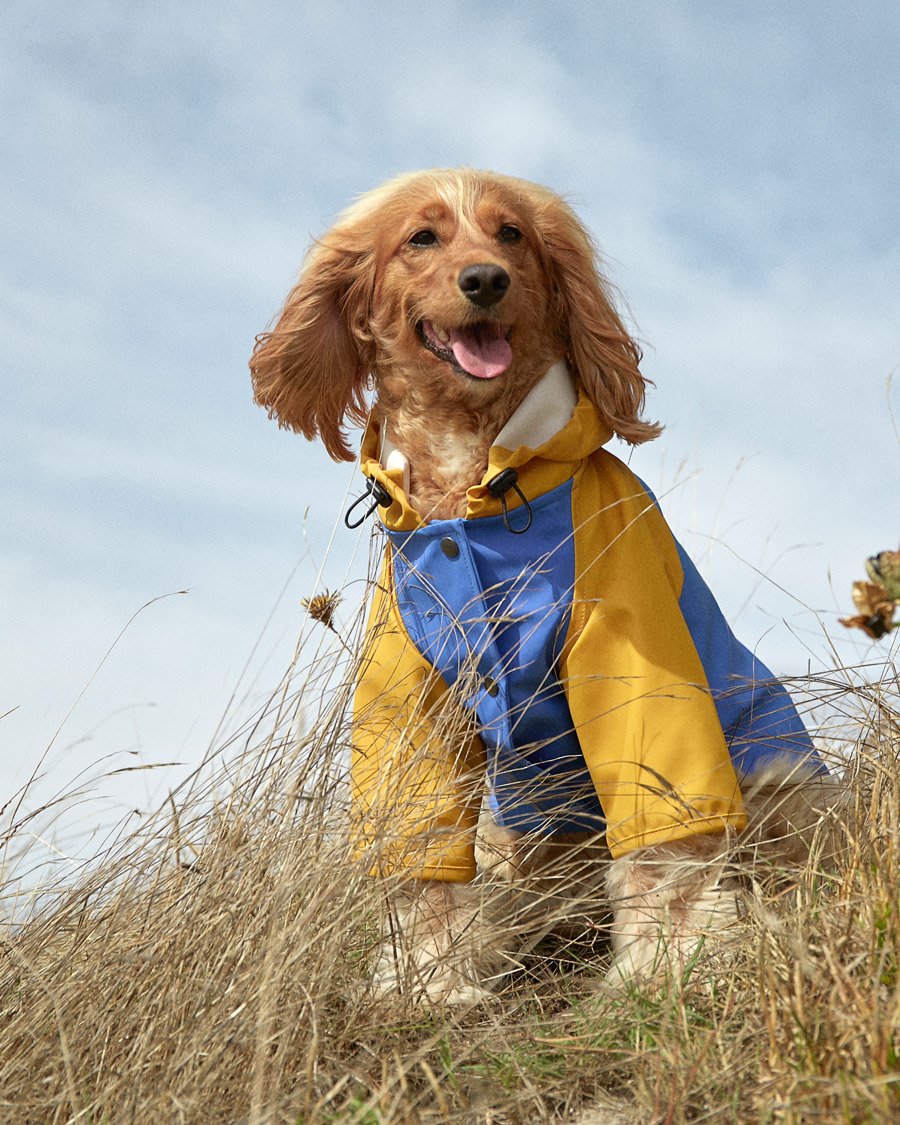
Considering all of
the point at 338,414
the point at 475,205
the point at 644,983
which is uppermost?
the point at 475,205

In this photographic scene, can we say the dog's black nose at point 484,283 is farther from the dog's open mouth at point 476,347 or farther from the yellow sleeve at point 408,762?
the yellow sleeve at point 408,762

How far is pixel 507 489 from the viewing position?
290 centimetres

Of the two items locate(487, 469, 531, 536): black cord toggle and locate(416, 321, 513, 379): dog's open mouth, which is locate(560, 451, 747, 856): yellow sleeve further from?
locate(416, 321, 513, 379): dog's open mouth

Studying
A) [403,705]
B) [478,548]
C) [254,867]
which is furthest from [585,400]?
[254,867]

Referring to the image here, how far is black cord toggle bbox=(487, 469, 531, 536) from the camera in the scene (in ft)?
9.44

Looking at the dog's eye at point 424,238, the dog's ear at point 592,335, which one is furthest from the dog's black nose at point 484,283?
the dog's ear at point 592,335

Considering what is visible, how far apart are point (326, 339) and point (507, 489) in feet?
2.50

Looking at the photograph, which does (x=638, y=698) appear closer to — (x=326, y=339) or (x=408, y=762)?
(x=408, y=762)

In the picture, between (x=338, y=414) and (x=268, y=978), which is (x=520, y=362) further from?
(x=268, y=978)

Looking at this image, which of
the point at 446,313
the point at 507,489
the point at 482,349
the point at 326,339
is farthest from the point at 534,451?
the point at 326,339

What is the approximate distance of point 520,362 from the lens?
9.89ft

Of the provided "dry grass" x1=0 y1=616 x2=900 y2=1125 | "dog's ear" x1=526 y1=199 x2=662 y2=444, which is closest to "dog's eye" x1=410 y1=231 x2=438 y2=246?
"dog's ear" x1=526 y1=199 x2=662 y2=444

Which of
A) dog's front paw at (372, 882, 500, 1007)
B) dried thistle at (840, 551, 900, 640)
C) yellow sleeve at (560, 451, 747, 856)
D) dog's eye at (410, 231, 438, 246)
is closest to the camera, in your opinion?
dried thistle at (840, 551, 900, 640)

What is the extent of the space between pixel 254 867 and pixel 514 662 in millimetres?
785
